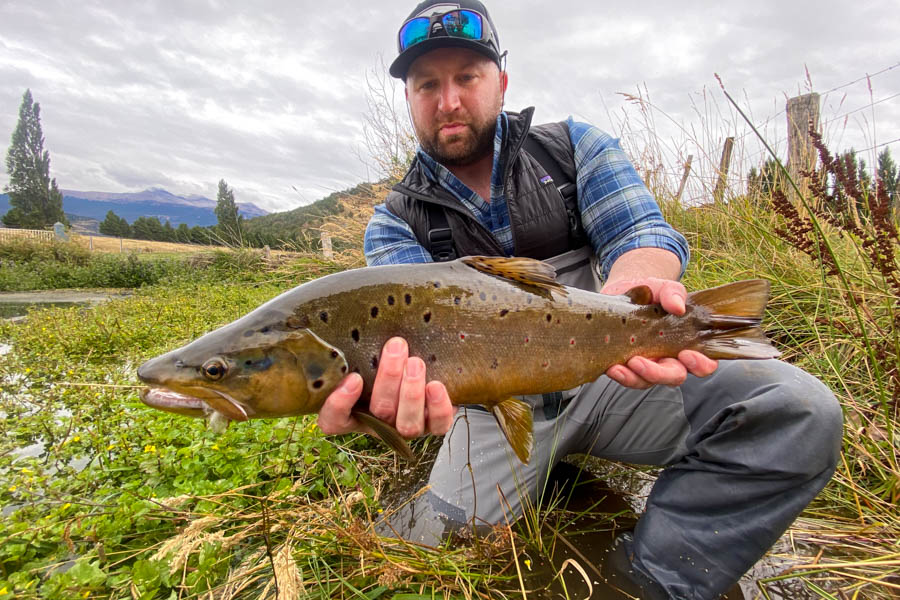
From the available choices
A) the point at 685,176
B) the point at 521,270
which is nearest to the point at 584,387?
the point at 521,270

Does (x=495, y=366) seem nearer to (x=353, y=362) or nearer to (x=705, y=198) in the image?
(x=353, y=362)

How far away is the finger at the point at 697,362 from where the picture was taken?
206cm

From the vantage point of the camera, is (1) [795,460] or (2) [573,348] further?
(2) [573,348]

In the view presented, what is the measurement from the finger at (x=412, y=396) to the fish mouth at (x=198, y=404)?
0.61 meters

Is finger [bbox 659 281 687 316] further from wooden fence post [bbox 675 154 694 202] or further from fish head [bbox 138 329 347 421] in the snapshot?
wooden fence post [bbox 675 154 694 202]

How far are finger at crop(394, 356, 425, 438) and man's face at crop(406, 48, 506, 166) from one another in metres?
1.79

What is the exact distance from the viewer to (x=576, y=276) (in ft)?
10.2

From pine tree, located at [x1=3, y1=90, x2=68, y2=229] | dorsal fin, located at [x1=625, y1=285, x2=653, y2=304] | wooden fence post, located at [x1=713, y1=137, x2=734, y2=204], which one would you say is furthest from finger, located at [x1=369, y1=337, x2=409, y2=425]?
pine tree, located at [x1=3, y1=90, x2=68, y2=229]

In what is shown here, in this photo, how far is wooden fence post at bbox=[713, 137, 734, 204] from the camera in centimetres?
514

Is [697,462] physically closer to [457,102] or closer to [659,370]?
[659,370]

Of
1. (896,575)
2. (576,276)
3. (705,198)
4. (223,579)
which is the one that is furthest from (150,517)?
(705,198)

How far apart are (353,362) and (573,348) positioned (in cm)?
100

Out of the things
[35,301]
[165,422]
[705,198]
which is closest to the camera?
[165,422]

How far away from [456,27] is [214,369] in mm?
2626
